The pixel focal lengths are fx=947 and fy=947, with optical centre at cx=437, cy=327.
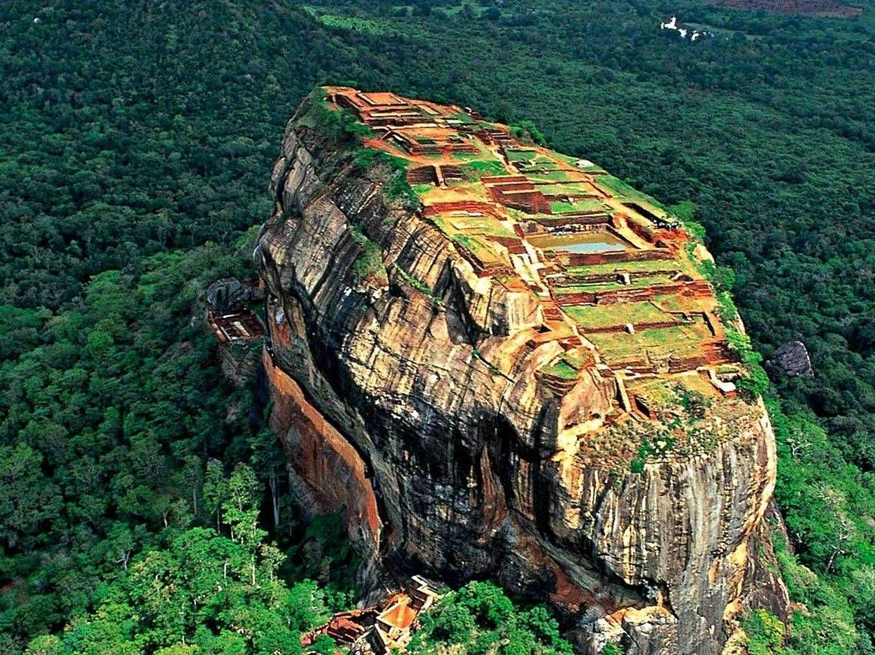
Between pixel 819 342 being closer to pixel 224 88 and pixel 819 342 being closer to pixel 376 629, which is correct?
pixel 376 629

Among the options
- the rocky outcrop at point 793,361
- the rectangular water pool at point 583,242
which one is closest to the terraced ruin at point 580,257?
the rectangular water pool at point 583,242

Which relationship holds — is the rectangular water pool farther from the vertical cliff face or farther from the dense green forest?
the dense green forest

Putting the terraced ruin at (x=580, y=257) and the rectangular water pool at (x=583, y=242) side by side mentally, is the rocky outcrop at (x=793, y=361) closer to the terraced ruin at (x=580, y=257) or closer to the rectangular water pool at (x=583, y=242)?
Result: the terraced ruin at (x=580, y=257)

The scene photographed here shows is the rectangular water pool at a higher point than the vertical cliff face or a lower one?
higher

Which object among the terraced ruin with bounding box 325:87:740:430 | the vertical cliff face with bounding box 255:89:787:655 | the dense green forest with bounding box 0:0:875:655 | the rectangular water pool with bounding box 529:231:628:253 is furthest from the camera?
the dense green forest with bounding box 0:0:875:655

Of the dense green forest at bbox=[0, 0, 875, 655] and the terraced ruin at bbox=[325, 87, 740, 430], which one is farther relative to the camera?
the dense green forest at bbox=[0, 0, 875, 655]

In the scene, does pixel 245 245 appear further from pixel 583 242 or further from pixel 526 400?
pixel 526 400

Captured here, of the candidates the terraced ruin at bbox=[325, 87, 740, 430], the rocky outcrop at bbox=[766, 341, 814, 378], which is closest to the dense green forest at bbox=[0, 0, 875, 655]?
the rocky outcrop at bbox=[766, 341, 814, 378]
